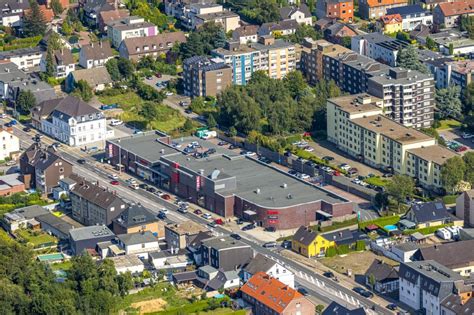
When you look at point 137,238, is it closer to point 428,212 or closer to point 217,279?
point 217,279

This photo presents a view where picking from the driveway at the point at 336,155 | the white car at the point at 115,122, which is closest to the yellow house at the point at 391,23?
the driveway at the point at 336,155

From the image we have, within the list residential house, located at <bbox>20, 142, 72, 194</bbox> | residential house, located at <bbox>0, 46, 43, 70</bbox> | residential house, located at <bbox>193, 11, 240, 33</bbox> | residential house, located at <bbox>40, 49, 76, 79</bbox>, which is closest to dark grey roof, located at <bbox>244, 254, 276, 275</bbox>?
residential house, located at <bbox>20, 142, 72, 194</bbox>

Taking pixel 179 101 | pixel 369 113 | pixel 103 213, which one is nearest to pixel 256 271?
A: pixel 103 213

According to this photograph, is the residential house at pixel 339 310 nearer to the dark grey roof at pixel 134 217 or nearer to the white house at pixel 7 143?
the dark grey roof at pixel 134 217

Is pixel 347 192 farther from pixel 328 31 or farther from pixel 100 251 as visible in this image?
pixel 328 31

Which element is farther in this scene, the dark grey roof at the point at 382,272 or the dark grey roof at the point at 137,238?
the dark grey roof at the point at 137,238

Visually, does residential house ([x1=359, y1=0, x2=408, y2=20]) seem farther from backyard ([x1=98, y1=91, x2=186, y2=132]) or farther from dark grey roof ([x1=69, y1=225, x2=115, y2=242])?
dark grey roof ([x1=69, y1=225, x2=115, y2=242])
